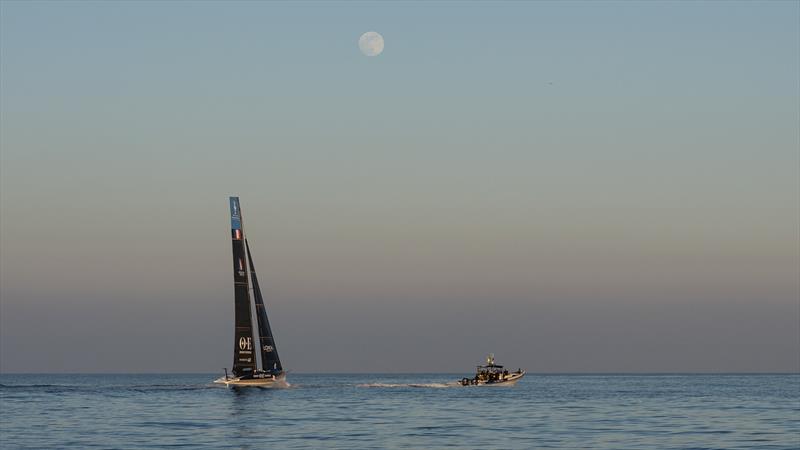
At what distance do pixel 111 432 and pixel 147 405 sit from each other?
1710 inches

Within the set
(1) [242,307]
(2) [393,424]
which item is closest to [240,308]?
(1) [242,307]

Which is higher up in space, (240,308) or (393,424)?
(240,308)

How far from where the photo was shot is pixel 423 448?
74.8 meters

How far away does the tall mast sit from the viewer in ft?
502

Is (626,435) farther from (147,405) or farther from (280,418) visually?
(147,405)

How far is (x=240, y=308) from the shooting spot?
153750 millimetres

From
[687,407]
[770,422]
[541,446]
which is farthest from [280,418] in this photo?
[687,407]

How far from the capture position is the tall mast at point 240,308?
15300 cm

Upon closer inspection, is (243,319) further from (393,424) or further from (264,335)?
(393,424)

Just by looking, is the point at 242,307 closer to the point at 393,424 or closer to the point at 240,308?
the point at 240,308

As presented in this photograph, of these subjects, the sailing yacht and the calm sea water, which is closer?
the calm sea water

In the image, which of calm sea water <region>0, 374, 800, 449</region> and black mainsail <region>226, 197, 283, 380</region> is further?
black mainsail <region>226, 197, 283, 380</region>

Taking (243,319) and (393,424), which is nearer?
(393,424)

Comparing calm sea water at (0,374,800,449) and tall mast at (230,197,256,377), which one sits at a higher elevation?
tall mast at (230,197,256,377)
